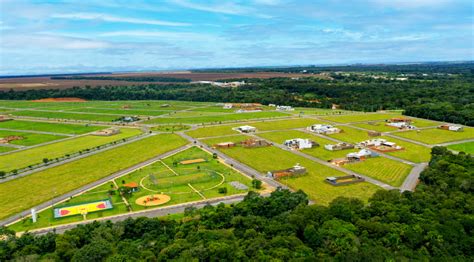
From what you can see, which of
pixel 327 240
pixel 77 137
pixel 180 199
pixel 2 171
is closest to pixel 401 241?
pixel 327 240

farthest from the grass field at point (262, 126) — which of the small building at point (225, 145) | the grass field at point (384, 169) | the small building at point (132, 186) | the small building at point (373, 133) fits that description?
the grass field at point (384, 169)

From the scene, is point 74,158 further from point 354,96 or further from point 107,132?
point 354,96

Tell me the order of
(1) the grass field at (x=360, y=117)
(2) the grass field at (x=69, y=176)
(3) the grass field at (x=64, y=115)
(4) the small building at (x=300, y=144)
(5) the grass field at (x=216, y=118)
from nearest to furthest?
(2) the grass field at (x=69, y=176) < (4) the small building at (x=300, y=144) < (1) the grass field at (x=360, y=117) < (5) the grass field at (x=216, y=118) < (3) the grass field at (x=64, y=115)

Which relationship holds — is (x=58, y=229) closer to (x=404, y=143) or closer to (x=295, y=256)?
(x=295, y=256)

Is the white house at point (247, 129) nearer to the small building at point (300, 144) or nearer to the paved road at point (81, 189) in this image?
the small building at point (300, 144)

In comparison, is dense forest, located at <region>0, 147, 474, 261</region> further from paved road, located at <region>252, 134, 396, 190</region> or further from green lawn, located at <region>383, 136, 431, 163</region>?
green lawn, located at <region>383, 136, 431, 163</region>

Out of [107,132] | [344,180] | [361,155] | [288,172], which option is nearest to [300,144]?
[361,155]
